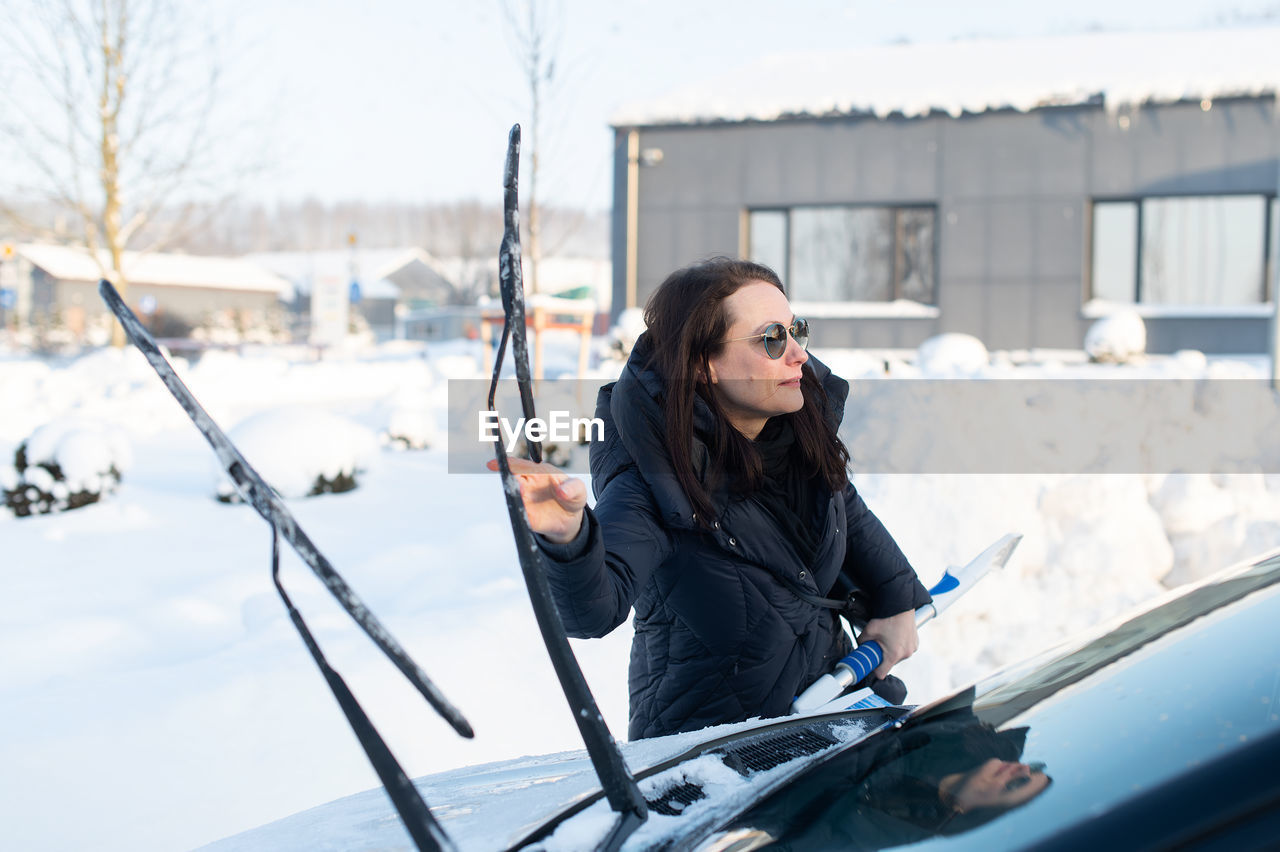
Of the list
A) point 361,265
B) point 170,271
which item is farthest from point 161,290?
point 361,265

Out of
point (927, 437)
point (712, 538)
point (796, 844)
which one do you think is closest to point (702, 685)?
point (712, 538)

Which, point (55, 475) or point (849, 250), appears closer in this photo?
point (55, 475)

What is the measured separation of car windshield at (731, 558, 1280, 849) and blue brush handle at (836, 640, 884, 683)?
48 centimetres

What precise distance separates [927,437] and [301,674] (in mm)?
4231

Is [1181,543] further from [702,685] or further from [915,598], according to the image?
[702,685]

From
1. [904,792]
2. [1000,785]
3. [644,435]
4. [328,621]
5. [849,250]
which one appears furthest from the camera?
[849,250]

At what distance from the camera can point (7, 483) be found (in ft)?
21.7

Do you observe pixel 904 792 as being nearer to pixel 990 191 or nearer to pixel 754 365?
pixel 754 365

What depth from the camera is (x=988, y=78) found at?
1603 centimetres

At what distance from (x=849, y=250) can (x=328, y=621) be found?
43.9ft

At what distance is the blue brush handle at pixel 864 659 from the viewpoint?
223 centimetres

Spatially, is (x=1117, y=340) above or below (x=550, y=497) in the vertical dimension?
above

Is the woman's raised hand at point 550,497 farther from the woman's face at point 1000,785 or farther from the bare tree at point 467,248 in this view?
the bare tree at point 467,248

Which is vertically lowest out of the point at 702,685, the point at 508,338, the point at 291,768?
the point at 291,768
